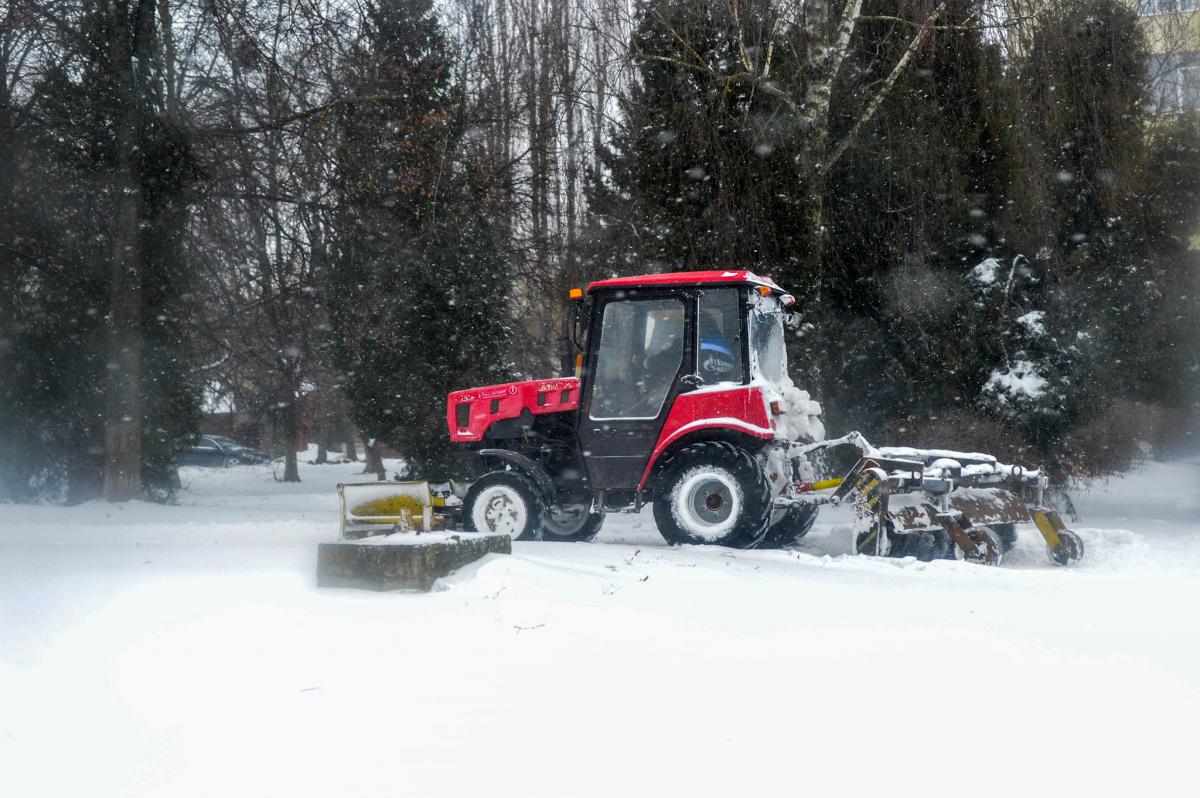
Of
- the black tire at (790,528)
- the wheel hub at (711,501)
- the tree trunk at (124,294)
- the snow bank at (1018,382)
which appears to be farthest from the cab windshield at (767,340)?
the tree trunk at (124,294)

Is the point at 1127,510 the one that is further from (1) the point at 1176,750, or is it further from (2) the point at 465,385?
(1) the point at 1176,750

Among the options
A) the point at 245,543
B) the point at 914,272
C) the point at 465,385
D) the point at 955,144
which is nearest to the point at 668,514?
the point at 245,543

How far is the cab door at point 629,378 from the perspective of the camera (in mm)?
8695

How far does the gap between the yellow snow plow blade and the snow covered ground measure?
71cm

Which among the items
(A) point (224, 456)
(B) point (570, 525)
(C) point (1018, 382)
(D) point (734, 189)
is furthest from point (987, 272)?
(A) point (224, 456)

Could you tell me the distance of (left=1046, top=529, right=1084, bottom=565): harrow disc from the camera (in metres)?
8.02

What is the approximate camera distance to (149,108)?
13.5 meters

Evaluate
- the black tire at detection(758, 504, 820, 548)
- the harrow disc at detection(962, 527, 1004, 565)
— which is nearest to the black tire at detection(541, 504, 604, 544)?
the black tire at detection(758, 504, 820, 548)

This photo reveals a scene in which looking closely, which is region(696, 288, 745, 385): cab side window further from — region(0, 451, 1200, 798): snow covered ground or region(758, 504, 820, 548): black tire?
region(0, 451, 1200, 798): snow covered ground

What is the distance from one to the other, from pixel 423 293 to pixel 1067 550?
1086 cm

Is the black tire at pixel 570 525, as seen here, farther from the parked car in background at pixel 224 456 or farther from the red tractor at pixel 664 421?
the parked car in background at pixel 224 456

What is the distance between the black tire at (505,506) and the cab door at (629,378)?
53 cm

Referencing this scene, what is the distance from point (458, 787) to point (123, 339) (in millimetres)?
12628

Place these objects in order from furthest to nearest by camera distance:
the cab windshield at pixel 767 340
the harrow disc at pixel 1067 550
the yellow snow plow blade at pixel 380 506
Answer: the cab windshield at pixel 767 340, the harrow disc at pixel 1067 550, the yellow snow plow blade at pixel 380 506
